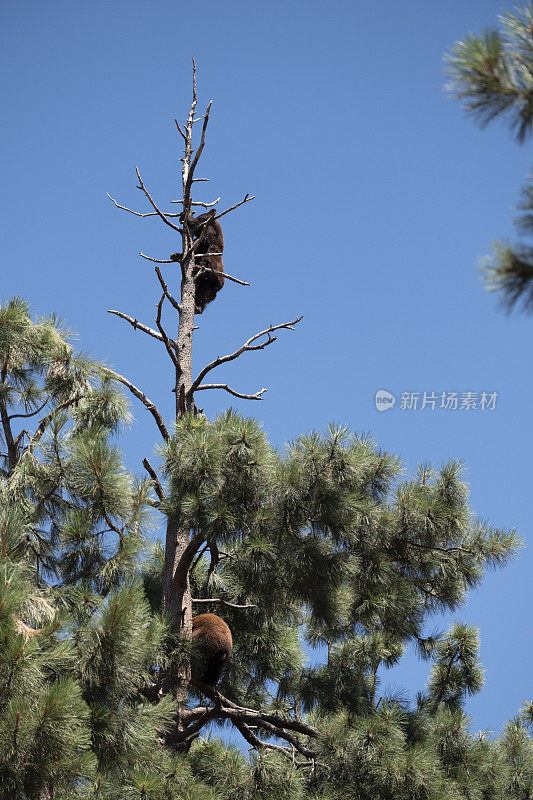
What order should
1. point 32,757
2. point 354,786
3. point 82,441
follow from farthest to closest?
point 354,786, point 82,441, point 32,757

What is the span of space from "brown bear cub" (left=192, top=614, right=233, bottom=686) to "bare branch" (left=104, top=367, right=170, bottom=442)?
49.3 inches

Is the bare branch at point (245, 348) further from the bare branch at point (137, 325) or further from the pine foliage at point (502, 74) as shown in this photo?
the pine foliage at point (502, 74)

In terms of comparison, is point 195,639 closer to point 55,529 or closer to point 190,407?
point 55,529

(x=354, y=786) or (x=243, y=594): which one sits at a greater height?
(x=243, y=594)

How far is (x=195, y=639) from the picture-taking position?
553 cm

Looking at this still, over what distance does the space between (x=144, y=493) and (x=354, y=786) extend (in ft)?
6.82

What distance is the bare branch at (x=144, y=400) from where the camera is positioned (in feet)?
20.0

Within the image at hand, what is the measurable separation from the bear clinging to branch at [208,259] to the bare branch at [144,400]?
0.96 m

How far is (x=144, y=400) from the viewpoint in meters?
6.18

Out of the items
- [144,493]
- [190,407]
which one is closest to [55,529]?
[144,493]

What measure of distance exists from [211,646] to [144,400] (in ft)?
5.56

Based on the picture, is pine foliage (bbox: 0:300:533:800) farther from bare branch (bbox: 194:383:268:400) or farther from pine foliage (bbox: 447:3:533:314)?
pine foliage (bbox: 447:3:533:314)

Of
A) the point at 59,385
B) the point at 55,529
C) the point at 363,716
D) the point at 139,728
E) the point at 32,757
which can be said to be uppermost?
the point at 59,385

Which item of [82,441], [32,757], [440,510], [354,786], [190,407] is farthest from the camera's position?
[190,407]
